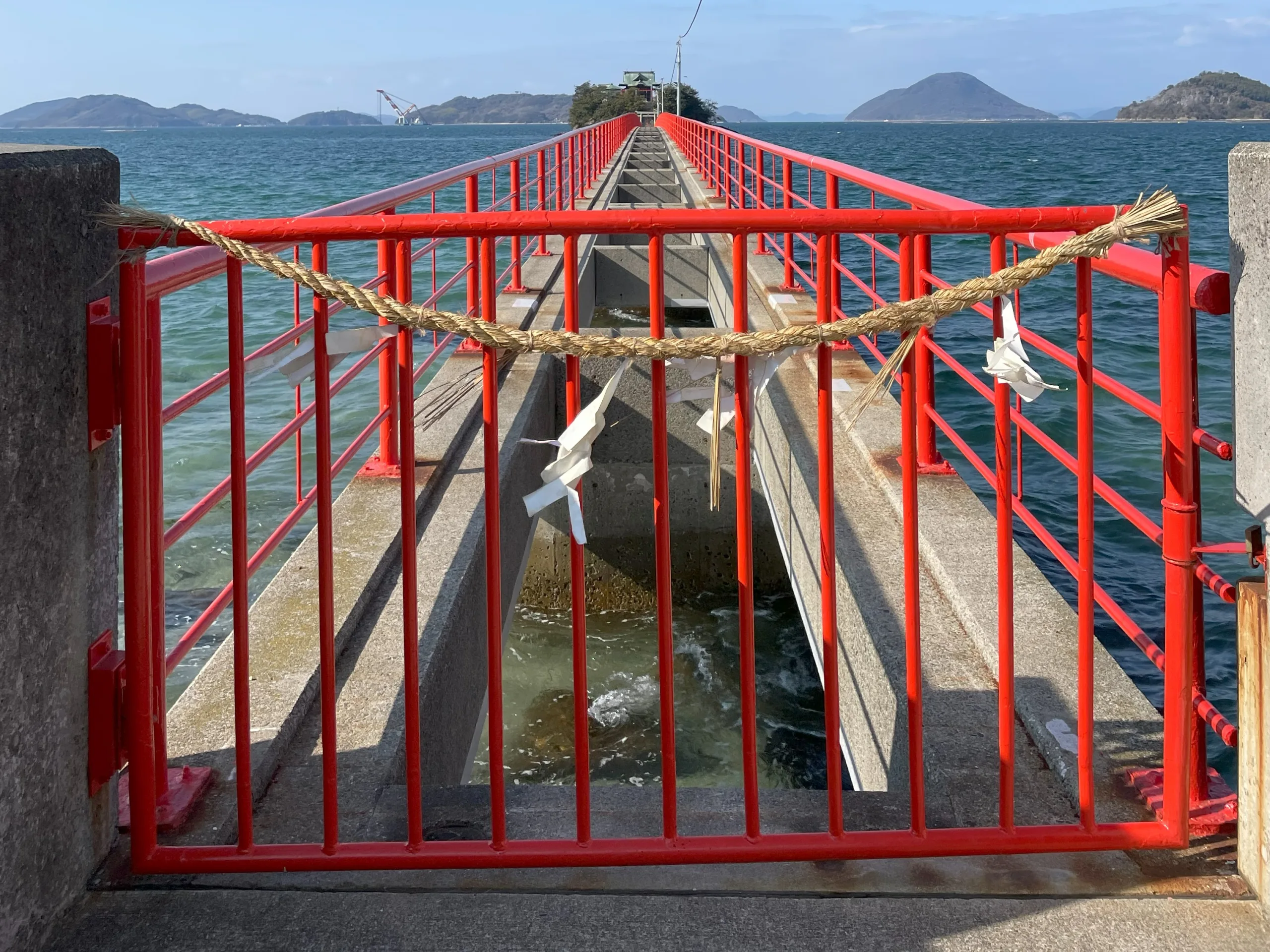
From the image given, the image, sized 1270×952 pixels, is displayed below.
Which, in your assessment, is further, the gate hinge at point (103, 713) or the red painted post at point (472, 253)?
the red painted post at point (472, 253)

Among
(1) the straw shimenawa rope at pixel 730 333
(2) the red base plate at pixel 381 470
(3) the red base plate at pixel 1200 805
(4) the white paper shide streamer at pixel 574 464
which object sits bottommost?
(3) the red base plate at pixel 1200 805

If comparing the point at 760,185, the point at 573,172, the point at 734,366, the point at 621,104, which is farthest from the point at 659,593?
the point at 621,104

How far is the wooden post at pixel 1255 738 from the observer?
220 cm

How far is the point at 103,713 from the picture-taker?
232 cm

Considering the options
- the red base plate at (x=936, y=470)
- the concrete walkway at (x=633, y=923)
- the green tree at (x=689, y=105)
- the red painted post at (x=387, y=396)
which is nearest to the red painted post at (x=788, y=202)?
the red base plate at (x=936, y=470)

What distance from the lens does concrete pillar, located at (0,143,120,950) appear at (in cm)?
202

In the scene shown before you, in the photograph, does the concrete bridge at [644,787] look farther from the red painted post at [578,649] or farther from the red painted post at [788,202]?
the red painted post at [788,202]

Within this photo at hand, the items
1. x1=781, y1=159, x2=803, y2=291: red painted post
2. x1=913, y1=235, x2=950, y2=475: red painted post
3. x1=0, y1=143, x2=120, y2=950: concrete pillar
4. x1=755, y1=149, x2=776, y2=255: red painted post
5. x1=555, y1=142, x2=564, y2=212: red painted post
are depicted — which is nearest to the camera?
x1=0, y1=143, x2=120, y2=950: concrete pillar

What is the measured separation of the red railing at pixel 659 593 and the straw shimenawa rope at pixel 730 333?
0.05m

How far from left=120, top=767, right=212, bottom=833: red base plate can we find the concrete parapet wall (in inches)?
85.8

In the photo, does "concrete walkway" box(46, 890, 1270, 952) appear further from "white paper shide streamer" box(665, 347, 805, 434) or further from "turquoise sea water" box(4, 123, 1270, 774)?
"turquoise sea water" box(4, 123, 1270, 774)

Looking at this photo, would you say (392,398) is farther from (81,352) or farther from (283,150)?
(283,150)

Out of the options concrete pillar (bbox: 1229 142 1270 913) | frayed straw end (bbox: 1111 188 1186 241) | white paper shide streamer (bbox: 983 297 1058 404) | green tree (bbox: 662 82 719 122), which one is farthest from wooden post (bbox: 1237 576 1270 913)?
green tree (bbox: 662 82 719 122)

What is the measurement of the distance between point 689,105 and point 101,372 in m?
101
